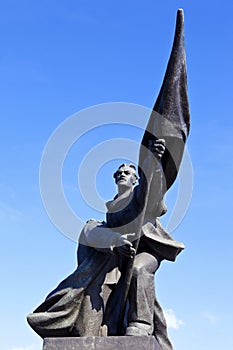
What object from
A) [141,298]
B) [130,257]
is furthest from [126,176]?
[141,298]

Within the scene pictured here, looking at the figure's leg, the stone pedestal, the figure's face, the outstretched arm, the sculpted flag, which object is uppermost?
the sculpted flag

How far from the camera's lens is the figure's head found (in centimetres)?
761

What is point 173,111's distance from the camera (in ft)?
24.1

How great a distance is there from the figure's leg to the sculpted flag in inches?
47.2

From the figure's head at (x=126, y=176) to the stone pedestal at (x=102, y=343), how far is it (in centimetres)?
195

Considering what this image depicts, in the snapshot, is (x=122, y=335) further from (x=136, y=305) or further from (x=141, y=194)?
(x=141, y=194)

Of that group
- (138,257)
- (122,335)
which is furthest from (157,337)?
(138,257)

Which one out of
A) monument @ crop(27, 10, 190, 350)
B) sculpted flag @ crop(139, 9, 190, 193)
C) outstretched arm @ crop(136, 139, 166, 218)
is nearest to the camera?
A: monument @ crop(27, 10, 190, 350)

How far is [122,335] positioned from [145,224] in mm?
1347

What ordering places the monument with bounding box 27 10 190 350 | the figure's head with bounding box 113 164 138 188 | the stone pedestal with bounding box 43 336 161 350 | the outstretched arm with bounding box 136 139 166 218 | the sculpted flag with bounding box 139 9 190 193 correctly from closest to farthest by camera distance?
the stone pedestal with bounding box 43 336 161 350
the monument with bounding box 27 10 190 350
the outstretched arm with bounding box 136 139 166 218
the sculpted flag with bounding box 139 9 190 193
the figure's head with bounding box 113 164 138 188

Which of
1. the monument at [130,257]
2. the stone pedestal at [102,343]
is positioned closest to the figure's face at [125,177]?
the monument at [130,257]

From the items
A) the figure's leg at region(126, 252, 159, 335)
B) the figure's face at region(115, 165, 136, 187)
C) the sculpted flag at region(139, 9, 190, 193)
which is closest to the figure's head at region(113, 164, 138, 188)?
the figure's face at region(115, 165, 136, 187)

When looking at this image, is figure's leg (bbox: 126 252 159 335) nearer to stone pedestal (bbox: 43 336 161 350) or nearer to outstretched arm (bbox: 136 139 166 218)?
stone pedestal (bbox: 43 336 161 350)

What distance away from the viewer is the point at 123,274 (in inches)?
278
